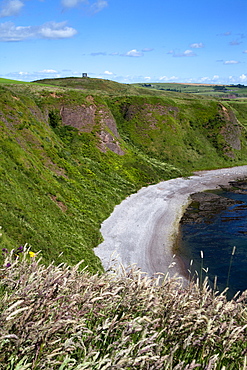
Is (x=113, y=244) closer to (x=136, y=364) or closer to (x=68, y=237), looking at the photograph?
(x=68, y=237)

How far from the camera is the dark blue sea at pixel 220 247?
35656mm

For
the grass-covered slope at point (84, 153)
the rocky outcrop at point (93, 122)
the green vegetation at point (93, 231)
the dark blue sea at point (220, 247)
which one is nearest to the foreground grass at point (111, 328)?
the green vegetation at point (93, 231)

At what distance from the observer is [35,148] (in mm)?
52344

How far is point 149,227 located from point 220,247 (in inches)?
407

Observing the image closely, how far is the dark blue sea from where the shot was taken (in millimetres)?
35656

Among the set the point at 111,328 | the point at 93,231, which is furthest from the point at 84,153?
the point at 111,328

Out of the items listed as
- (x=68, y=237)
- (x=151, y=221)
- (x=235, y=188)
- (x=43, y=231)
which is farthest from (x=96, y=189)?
(x=235, y=188)

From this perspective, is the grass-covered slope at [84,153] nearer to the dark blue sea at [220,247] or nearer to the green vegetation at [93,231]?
the green vegetation at [93,231]

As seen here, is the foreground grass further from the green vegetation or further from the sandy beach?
the sandy beach

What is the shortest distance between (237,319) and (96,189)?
164 ft

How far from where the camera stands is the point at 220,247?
4347cm

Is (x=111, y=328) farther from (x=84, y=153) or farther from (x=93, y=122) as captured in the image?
(x=93, y=122)

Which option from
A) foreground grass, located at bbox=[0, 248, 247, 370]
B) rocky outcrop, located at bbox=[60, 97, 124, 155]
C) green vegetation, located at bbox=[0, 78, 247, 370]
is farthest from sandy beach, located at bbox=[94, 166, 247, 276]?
foreground grass, located at bbox=[0, 248, 247, 370]

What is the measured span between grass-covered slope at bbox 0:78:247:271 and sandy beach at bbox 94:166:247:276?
2.07 meters
